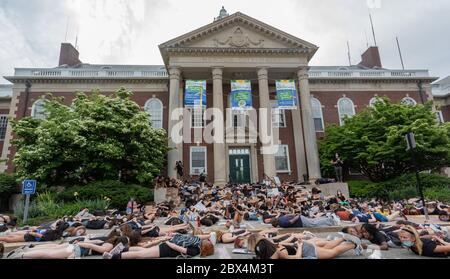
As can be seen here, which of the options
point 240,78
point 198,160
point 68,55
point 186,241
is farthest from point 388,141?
point 68,55

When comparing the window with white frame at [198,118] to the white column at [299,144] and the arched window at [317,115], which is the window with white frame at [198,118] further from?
the arched window at [317,115]

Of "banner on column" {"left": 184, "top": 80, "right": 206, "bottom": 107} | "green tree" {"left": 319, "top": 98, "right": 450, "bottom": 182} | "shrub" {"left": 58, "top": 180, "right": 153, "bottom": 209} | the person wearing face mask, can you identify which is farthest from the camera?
"banner on column" {"left": 184, "top": 80, "right": 206, "bottom": 107}

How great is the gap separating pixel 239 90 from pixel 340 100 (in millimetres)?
13717

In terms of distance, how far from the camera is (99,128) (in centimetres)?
1595

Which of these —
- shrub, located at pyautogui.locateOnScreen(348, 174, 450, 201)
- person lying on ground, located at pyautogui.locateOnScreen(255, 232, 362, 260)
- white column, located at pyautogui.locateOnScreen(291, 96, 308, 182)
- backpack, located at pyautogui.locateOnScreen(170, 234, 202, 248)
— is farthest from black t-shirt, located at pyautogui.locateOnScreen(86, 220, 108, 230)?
white column, located at pyautogui.locateOnScreen(291, 96, 308, 182)

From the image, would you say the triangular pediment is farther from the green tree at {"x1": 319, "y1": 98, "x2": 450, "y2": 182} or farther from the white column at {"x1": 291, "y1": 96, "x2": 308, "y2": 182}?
the green tree at {"x1": 319, "y1": 98, "x2": 450, "y2": 182}

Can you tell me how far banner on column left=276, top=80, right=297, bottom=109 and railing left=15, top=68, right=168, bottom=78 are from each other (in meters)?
12.6

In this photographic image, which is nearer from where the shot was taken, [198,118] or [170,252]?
[170,252]

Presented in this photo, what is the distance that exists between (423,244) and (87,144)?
16246mm

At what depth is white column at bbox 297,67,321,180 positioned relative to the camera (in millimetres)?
21516

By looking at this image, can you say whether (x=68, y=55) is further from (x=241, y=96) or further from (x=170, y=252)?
(x=170, y=252)

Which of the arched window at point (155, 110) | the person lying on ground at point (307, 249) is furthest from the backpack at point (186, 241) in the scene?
the arched window at point (155, 110)

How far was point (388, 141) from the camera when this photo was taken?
59.3 feet
